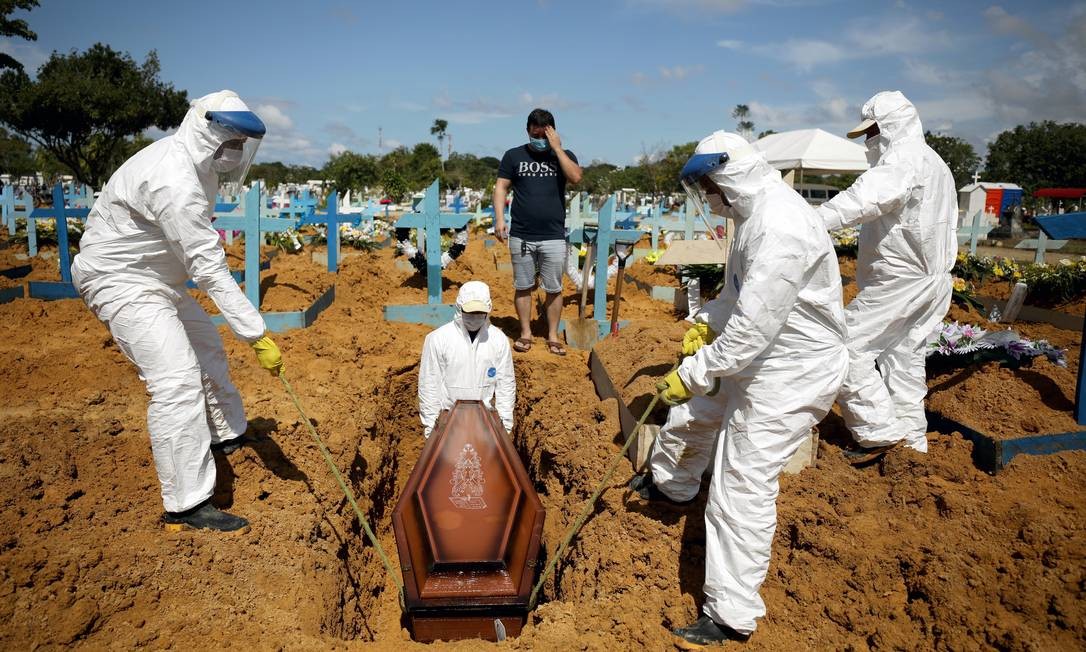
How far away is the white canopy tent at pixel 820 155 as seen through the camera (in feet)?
48.1

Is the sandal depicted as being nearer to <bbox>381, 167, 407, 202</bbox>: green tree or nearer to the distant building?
<bbox>381, 167, 407, 202</bbox>: green tree

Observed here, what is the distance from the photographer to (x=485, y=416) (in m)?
3.82

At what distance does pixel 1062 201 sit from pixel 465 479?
44.4 metres

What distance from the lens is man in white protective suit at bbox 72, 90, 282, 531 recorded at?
3.28 metres

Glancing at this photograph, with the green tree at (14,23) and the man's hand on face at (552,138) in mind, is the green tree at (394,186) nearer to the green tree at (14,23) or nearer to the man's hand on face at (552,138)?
the green tree at (14,23)

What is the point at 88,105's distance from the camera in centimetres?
2494

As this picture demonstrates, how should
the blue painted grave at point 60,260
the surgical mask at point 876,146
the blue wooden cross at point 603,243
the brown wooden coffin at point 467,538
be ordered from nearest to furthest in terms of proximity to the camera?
1. the brown wooden coffin at point 467,538
2. the surgical mask at point 876,146
3. the blue wooden cross at point 603,243
4. the blue painted grave at point 60,260

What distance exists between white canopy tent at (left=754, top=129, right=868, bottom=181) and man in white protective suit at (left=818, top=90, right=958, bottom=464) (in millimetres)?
11091

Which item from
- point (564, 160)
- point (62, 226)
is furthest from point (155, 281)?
point (62, 226)

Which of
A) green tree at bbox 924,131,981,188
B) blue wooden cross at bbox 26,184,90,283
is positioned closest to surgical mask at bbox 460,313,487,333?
blue wooden cross at bbox 26,184,90,283

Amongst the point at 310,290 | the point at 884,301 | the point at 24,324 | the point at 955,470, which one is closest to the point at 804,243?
the point at 884,301

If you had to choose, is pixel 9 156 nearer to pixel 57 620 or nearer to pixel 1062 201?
pixel 57 620

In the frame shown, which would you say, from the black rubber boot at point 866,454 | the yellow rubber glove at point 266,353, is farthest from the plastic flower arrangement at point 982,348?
the yellow rubber glove at point 266,353

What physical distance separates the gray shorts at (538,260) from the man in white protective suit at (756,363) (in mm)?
3069
